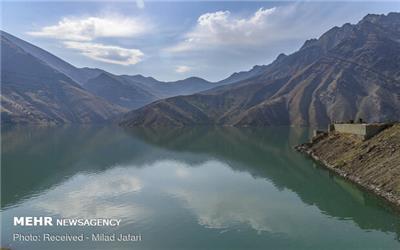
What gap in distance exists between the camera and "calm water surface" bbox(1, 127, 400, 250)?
45.4m

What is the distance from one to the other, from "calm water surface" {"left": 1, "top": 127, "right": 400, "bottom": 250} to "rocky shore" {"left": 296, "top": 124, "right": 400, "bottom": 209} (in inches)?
95.1

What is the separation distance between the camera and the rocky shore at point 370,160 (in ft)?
212

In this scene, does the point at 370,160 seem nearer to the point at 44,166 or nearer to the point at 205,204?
the point at 205,204

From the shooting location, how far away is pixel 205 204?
2525 inches

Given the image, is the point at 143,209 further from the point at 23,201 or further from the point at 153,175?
the point at 153,175

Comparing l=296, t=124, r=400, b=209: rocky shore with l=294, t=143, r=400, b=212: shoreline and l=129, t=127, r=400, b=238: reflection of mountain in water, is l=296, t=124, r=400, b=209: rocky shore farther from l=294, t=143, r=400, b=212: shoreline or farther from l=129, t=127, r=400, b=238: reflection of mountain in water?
l=129, t=127, r=400, b=238: reflection of mountain in water

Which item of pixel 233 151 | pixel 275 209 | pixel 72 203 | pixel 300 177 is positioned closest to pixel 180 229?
pixel 275 209

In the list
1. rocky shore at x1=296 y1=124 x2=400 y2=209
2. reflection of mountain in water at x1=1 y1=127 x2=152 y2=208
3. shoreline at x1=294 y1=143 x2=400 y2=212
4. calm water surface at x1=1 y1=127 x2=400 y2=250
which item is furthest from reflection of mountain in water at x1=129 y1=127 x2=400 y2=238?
reflection of mountain in water at x1=1 y1=127 x2=152 y2=208

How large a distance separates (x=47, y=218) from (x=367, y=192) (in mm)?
51458

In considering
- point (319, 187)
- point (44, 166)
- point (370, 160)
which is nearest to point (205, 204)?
point (319, 187)

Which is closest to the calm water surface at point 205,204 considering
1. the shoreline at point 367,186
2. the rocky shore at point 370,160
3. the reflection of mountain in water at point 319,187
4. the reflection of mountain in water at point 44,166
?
the reflection of mountain in water at point 319,187

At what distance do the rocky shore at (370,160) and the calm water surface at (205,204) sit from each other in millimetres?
2417

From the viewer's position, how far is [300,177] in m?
91.6

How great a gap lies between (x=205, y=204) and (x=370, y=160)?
37.2m
